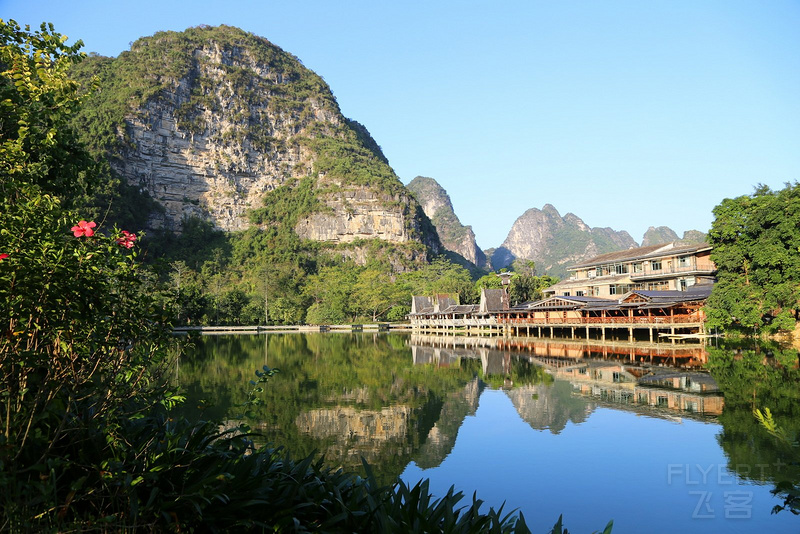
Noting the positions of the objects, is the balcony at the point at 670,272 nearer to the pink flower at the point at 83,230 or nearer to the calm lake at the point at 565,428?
the calm lake at the point at 565,428

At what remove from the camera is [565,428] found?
43.9ft

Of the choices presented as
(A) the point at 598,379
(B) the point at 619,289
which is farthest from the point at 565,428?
(B) the point at 619,289

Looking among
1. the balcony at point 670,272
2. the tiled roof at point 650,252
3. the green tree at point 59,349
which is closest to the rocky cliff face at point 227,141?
the tiled roof at point 650,252

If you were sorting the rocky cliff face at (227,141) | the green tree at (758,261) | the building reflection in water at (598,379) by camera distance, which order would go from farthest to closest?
the rocky cliff face at (227,141) → the green tree at (758,261) → the building reflection in water at (598,379)

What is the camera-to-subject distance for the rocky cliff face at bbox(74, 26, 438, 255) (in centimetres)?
10669

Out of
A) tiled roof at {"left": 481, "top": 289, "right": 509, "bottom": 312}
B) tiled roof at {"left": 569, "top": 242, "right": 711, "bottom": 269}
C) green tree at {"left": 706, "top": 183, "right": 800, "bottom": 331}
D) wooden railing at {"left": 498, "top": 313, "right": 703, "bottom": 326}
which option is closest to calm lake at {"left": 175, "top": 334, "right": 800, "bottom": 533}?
green tree at {"left": 706, "top": 183, "right": 800, "bottom": 331}

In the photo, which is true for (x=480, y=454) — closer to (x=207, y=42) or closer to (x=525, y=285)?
(x=525, y=285)

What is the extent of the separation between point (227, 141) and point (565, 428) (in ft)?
386

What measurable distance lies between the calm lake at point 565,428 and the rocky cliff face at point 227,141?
290ft

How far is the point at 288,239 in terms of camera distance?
10750 centimetres

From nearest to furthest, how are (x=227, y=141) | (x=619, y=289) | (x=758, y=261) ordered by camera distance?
(x=758, y=261) < (x=619, y=289) < (x=227, y=141)

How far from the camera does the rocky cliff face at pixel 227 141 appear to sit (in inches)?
4200

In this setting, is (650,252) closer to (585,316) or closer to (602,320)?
(585,316)

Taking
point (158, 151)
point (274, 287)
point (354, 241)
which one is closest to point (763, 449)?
point (274, 287)
